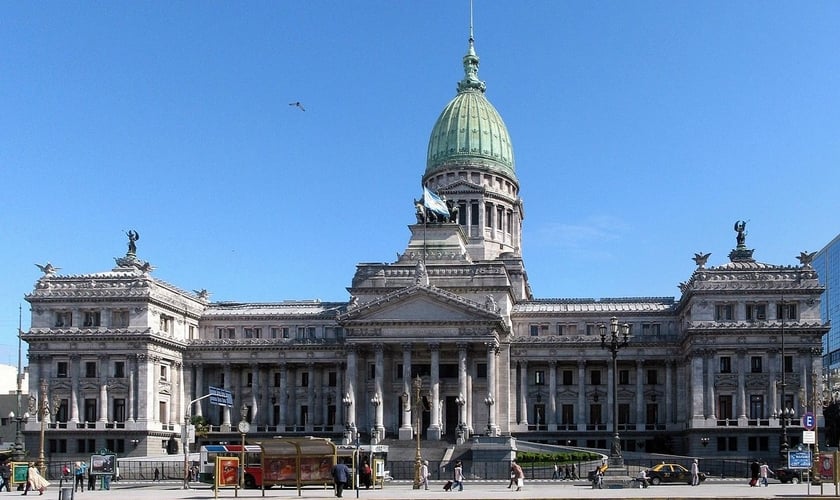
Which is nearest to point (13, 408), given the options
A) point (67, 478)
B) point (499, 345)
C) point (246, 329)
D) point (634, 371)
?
point (246, 329)

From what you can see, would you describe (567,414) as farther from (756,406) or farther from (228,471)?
(228,471)

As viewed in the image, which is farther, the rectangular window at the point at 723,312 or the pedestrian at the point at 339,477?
the rectangular window at the point at 723,312

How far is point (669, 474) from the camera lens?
88.6 m

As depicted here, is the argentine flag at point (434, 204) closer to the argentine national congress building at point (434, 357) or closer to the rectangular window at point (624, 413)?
the argentine national congress building at point (434, 357)

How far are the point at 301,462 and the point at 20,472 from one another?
20.3m

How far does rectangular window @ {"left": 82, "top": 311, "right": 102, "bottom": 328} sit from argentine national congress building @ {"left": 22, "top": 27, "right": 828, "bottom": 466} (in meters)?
0.16

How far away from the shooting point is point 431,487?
8294cm

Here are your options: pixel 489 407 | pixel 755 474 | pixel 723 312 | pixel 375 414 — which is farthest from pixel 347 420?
pixel 755 474

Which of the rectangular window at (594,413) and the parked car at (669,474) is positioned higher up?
the rectangular window at (594,413)

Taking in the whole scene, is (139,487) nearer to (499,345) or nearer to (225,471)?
(225,471)

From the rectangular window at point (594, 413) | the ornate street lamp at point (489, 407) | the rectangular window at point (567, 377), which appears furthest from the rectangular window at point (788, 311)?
the ornate street lamp at point (489, 407)

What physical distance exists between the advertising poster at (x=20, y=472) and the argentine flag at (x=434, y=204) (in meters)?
70.9

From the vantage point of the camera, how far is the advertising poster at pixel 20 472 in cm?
7412

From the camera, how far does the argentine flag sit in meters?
137
